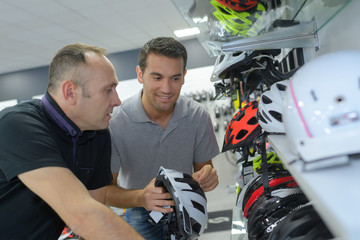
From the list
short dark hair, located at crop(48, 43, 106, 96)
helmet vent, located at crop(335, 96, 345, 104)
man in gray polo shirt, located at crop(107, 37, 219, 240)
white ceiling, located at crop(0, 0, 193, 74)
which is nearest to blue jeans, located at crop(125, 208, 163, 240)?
man in gray polo shirt, located at crop(107, 37, 219, 240)

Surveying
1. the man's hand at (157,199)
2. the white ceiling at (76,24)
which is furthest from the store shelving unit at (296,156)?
the white ceiling at (76,24)

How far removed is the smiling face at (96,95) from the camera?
1.52 metres

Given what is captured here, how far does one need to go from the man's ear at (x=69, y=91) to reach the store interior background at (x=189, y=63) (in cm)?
121

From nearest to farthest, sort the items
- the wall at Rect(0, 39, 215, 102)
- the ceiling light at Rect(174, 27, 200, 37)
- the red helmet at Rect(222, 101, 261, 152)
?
the red helmet at Rect(222, 101, 261, 152) → the ceiling light at Rect(174, 27, 200, 37) → the wall at Rect(0, 39, 215, 102)

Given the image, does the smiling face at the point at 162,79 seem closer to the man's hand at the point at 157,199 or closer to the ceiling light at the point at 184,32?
the man's hand at the point at 157,199

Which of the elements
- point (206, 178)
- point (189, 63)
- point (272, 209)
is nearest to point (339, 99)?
point (272, 209)

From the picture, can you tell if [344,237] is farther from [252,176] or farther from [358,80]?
[252,176]

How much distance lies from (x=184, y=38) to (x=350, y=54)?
24.8 ft

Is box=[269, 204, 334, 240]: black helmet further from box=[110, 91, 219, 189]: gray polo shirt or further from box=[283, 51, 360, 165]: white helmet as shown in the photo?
box=[110, 91, 219, 189]: gray polo shirt

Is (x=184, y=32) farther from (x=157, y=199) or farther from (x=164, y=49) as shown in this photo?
(x=157, y=199)

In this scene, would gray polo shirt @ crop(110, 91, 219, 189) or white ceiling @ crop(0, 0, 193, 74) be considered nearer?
gray polo shirt @ crop(110, 91, 219, 189)

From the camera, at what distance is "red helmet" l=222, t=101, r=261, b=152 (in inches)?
52.5

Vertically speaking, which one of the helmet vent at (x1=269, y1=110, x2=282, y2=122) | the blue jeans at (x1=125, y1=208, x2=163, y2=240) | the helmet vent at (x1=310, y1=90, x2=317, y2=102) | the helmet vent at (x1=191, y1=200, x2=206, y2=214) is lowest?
the blue jeans at (x1=125, y1=208, x2=163, y2=240)

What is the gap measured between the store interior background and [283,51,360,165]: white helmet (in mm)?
524
